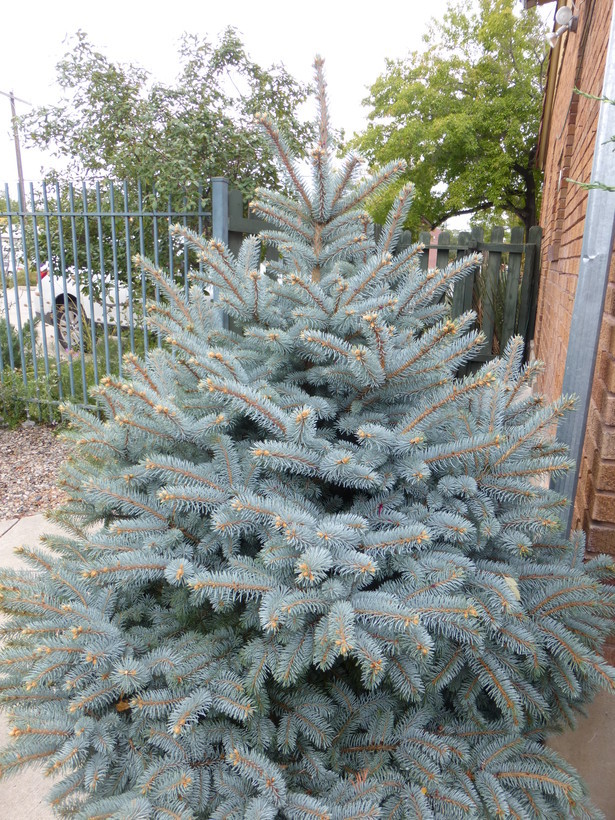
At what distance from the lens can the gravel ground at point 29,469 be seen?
4801 mm

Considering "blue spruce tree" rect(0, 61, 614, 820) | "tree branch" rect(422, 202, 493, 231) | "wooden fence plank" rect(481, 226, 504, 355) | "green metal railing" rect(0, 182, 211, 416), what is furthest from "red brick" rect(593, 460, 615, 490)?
"tree branch" rect(422, 202, 493, 231)

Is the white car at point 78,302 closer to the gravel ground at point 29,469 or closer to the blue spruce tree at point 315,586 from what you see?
the gravel ground at point 29,469

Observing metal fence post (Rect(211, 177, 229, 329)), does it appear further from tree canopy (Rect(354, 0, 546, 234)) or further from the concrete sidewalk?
tree canopy (Rect(354, 0, 546, 234))

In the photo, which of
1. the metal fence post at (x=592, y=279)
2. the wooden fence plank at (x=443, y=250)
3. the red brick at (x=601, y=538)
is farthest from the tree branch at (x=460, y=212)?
the red brick at (x=601, y=538)

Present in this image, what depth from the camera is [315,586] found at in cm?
149

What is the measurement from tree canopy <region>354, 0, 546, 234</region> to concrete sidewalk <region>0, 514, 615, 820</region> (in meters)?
20.2

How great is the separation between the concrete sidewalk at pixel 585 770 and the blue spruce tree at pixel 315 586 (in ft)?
0.94

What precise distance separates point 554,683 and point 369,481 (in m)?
0.94

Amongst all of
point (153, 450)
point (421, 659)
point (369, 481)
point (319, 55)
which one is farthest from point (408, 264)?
point (421, 659)

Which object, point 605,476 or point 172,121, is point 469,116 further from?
point 605,476

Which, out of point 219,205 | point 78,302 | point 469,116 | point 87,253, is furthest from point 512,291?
point 469,116

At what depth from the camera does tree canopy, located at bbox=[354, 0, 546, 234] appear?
20969 millimetres

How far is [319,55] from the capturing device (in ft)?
5.96

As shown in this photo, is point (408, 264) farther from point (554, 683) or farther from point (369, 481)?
point (554, 683)
